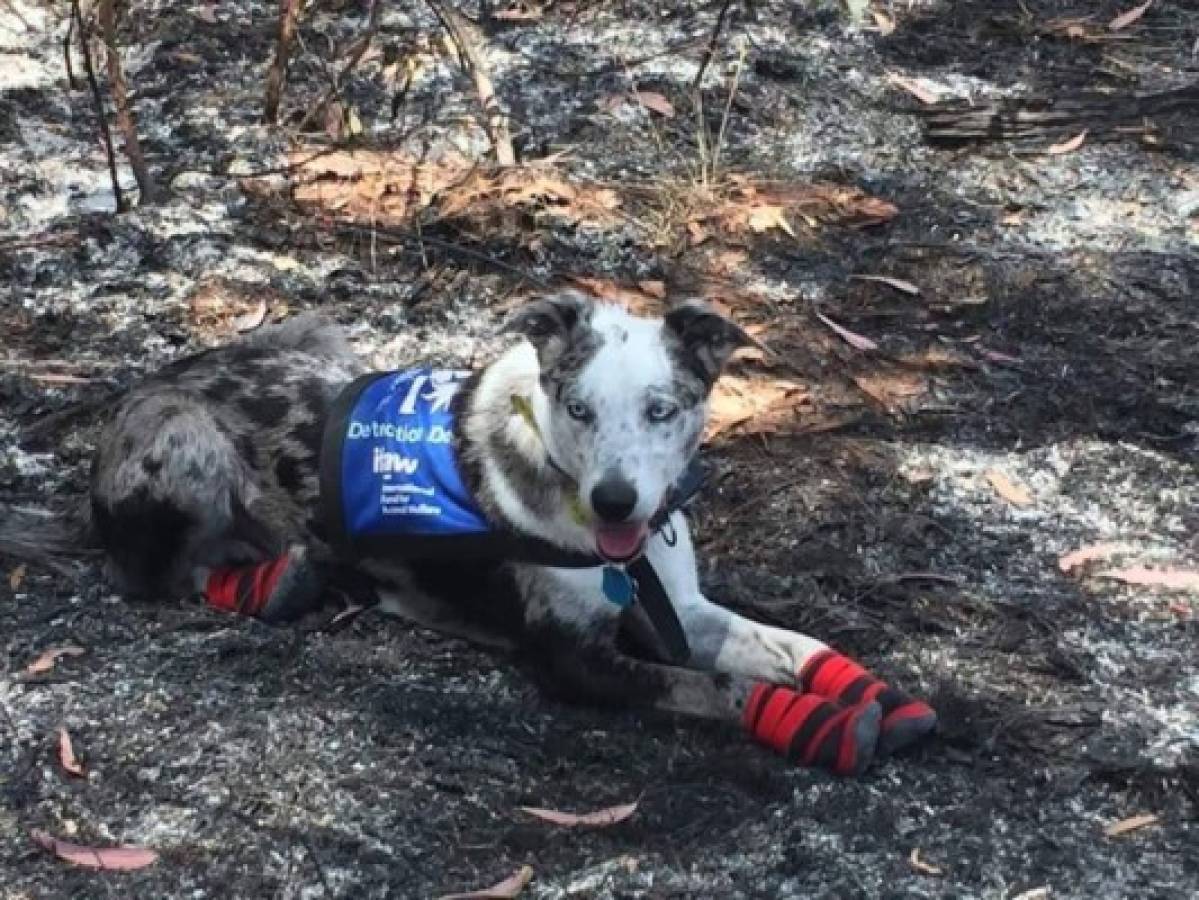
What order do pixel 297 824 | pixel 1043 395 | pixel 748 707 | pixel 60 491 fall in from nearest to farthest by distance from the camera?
pixel 297 824 < pixel 748 707 < pixel 60 491 < pixel 1043 395

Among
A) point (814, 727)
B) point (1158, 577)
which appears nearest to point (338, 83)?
point (1158, 577)

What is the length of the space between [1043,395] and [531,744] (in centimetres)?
256

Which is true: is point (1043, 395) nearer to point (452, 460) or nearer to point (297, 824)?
point (452, 460)

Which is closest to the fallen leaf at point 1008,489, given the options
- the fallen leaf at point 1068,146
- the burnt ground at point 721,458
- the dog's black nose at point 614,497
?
the burnt ground at point 721,458

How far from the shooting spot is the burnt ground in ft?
14.5

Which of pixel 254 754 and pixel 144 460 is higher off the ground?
pixel 144 460

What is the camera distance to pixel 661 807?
14.8ft

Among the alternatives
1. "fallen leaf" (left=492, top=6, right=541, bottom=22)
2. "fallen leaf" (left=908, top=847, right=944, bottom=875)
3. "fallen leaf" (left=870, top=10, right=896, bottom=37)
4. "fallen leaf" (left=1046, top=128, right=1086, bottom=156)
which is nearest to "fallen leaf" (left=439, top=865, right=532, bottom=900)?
"fallen leaf" (left=908, top=847, right=944, bottom=875)

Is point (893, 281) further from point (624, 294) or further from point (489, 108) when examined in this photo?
point (489, 108)

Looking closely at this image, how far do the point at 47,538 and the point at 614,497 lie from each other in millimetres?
2028

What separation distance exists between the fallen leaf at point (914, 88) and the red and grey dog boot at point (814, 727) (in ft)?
14.4

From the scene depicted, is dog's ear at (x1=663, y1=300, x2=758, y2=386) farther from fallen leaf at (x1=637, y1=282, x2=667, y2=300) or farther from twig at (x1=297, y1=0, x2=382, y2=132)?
twig at (x1=297, y1=0, x2=382, y2=132)

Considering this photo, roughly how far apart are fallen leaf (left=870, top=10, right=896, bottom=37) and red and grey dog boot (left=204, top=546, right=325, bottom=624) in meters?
4.87

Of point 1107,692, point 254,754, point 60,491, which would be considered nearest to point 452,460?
point 254,754
